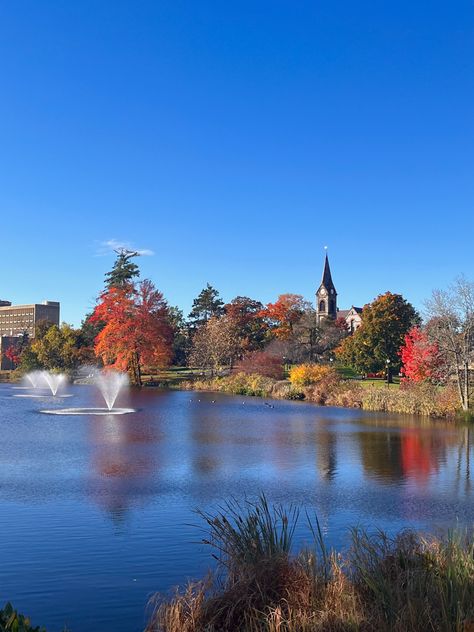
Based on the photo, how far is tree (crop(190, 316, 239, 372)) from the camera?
72.8 metres

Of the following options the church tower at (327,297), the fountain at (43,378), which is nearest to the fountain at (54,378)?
the fountain at (43,378)

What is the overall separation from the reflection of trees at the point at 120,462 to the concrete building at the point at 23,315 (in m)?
152

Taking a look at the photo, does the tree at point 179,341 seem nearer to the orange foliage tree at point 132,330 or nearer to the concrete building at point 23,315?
the orange foliage tree at point 132,330

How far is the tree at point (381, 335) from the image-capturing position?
60688 millimetres

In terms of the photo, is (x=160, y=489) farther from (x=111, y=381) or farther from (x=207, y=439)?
(x=111, y=381)

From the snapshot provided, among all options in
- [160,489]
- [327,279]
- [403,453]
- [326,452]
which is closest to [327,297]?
[327,279]

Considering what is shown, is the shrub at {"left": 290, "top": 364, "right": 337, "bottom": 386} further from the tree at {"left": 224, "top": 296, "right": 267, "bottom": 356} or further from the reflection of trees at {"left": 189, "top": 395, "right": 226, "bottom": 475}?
the tree at {"left": 224, "top": 296, "right": 267, "bottom": 356}

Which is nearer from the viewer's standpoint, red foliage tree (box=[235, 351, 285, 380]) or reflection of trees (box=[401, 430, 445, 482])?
reflection of trees (box=[401, 430, 445, 482])

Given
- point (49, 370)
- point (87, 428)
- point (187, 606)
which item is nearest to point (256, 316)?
point (49, 370)

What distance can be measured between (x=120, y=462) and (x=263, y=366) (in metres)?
44.3

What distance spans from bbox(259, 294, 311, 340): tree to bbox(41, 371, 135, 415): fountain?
69.3 feet

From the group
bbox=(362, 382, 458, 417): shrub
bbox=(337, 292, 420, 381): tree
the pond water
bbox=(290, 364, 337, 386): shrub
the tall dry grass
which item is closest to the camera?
the tall dry grass

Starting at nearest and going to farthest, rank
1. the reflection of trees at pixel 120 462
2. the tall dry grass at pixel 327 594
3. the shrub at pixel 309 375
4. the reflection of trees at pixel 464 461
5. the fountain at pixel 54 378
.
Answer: the tall dry grass at pixel 327 594 → the reflection of trees at pixel 120 462 → the reflection of trees at pixel 464 461 → the shrub at pixel 309 375 → the fountain at pixel 54 378

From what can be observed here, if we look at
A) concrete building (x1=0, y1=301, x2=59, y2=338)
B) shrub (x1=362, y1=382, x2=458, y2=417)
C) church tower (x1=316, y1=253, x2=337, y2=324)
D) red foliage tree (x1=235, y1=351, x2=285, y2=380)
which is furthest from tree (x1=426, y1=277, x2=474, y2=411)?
concrete building (x1=0, y1=301, x2=59, y2=338)
